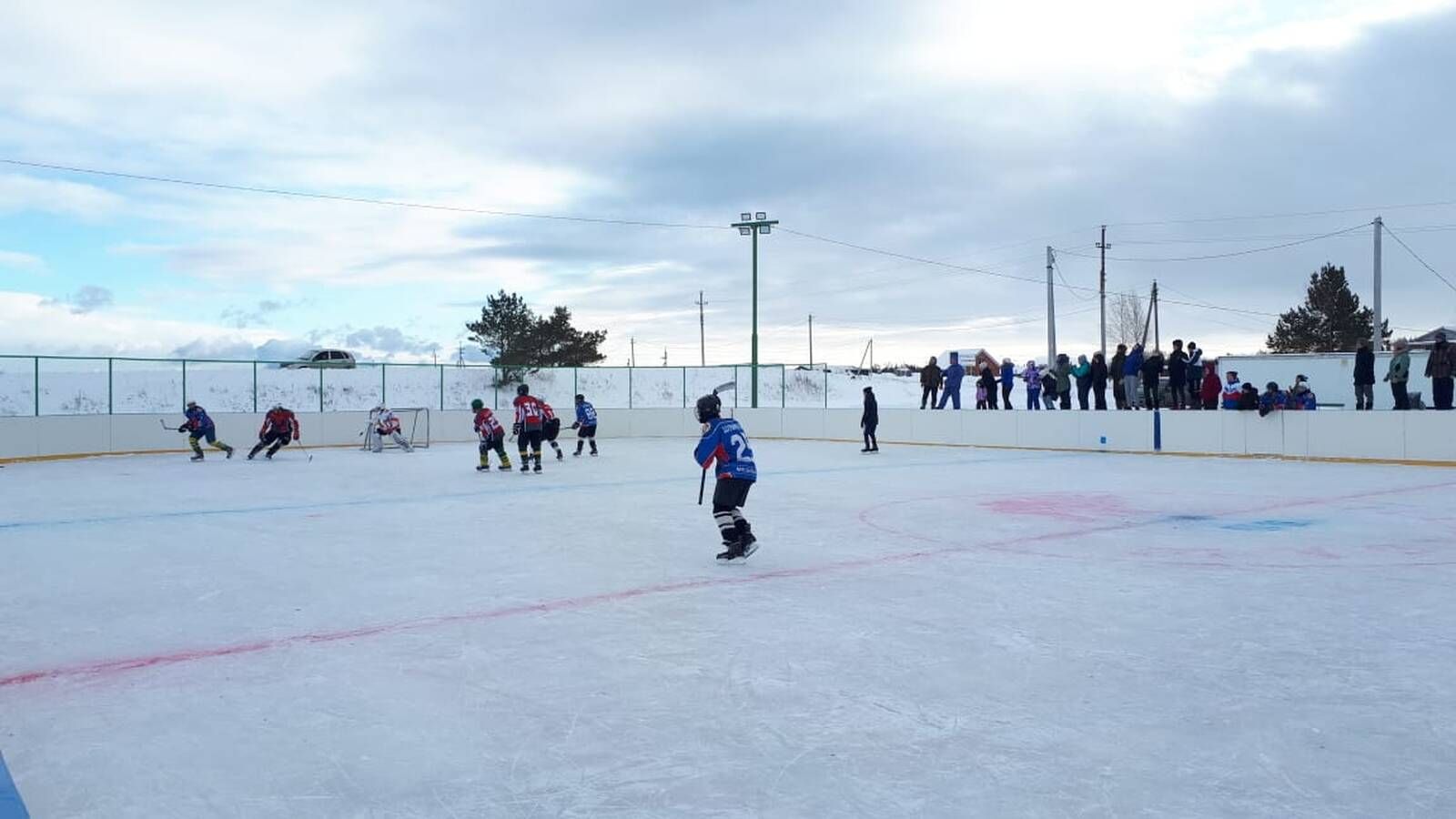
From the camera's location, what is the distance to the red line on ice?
491 centimetres

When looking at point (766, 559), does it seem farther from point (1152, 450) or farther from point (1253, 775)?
point (1152, 450)

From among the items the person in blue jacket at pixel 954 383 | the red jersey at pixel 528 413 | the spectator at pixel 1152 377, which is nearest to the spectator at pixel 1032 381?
the person in blue jacket at pixel 954 383

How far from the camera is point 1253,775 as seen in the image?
3.44 meters

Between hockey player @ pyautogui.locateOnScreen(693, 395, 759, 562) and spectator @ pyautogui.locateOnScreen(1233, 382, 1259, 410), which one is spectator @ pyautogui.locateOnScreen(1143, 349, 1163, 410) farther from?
hockey player @ pyautogui.locateOnScreen(693, 395, 759, 562)

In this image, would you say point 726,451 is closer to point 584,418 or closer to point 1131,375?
point 584,418

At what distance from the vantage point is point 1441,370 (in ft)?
55.2

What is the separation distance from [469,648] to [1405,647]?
461 centimetres

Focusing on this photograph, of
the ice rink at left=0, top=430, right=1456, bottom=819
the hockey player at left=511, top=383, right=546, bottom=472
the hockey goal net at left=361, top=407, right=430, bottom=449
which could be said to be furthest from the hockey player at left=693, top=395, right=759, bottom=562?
the hockey goal net at left=361, top=407, right=430, bottom=449

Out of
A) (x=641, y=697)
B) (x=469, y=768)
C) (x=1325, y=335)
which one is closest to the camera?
(x=469, y=768)

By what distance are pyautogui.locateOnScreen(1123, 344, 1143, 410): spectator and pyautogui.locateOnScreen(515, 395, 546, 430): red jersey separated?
39.8 feet

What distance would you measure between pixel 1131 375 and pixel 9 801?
69.6 feet

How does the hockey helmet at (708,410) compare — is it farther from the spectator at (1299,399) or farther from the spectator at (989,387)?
the spectator at (989,387)

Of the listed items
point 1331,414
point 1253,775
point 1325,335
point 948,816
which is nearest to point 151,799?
point 948,816

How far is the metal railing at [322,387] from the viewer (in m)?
22.0
